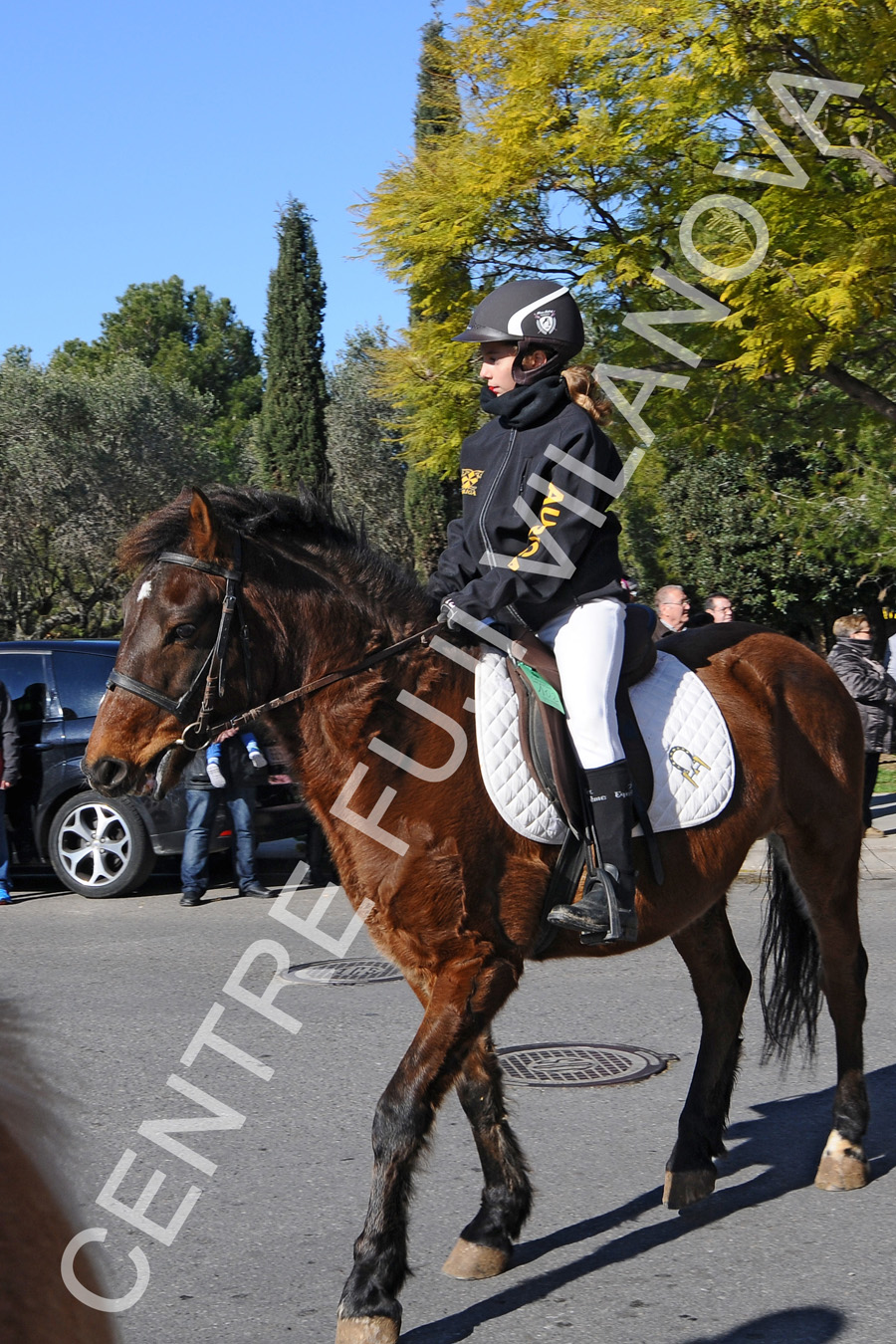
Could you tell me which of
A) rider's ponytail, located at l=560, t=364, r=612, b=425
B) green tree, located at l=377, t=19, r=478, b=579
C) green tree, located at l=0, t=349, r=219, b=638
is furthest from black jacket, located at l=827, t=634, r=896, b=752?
green tree, located at l=0, t=349, r=219, b=638

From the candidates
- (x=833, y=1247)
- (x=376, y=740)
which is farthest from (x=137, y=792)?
(x=833, y=1247)

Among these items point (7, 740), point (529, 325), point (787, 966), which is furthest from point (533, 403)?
point (7, 740)

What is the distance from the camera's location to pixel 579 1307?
3.60 m

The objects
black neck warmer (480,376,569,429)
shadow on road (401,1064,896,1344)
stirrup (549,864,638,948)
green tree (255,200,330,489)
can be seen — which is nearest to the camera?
shadow on road (401,1064,896,1344)

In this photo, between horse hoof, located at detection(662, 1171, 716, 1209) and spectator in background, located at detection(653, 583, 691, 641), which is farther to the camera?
spectator in background, located at detection(653, 583, 691, 641)

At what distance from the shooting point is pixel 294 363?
29.5m

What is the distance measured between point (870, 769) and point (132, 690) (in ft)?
30.2

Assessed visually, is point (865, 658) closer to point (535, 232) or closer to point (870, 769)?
point (870, 769)

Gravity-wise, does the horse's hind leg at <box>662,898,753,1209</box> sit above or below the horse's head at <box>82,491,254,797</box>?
below

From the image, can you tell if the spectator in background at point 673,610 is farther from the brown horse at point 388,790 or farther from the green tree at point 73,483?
the green tree at point 73,483

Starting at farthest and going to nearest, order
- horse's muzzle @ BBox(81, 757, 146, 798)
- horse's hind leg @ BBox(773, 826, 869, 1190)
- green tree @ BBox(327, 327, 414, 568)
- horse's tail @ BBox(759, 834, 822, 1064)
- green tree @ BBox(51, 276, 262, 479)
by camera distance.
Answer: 1. green tree @ BBox(51, 276, 262, 479)
2. green tree @ BBox(327, 327, 414, 568)
3. horse's tail @ BBox(759, 834, 822, 1064)
4. horse's hind leg @ BBox(773, 826, 869, 1190)
5. horse's muzzle @ BBox(81, 757, 146, 798)

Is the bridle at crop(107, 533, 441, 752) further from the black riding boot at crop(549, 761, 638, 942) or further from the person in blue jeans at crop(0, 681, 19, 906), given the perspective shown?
the person in blue jeans at crop(0, 681, 19, 906)

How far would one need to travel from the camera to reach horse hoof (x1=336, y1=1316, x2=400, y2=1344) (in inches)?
130

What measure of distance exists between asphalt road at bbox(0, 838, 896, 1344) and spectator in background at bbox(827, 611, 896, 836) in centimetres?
427
